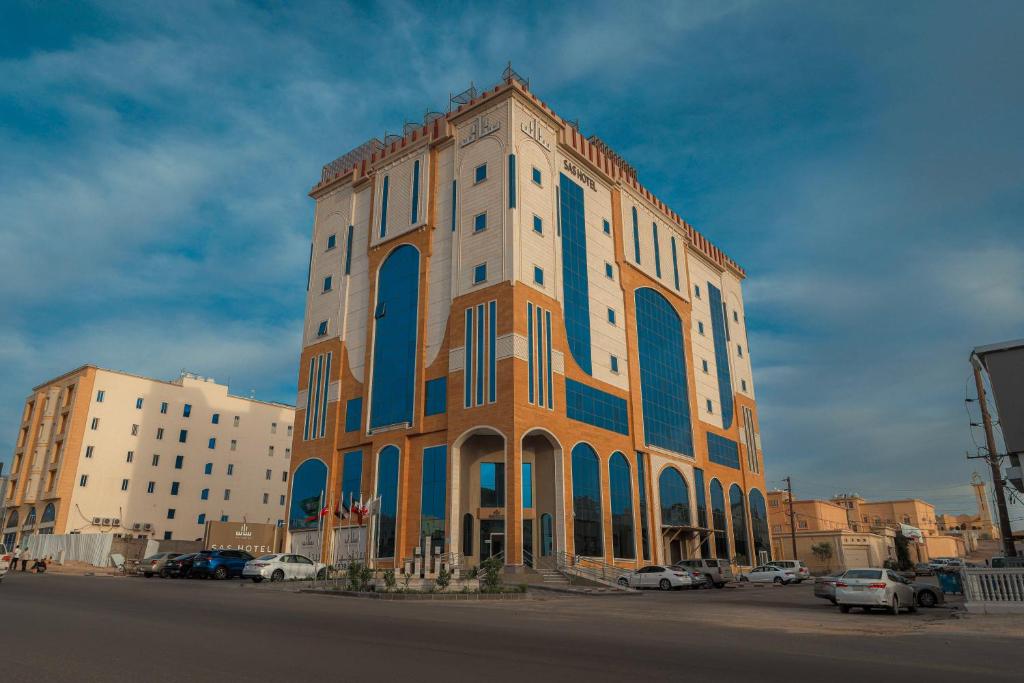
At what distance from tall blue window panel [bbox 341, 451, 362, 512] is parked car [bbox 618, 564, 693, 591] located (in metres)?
17.7

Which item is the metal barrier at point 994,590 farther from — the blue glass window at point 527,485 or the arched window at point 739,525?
the arched window at point 739,525

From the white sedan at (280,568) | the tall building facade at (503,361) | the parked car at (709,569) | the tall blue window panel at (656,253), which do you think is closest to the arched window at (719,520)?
the tall building facade at (503,361)

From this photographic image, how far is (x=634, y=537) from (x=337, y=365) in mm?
23244

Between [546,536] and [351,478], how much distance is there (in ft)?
46.0

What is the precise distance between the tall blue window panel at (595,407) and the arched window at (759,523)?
21590 millimetres

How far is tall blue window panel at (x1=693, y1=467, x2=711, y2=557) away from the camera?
53812 mm

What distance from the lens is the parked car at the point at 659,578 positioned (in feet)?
122

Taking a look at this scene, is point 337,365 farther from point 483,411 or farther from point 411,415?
point 483,411

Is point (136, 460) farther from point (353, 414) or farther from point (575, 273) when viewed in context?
point (575, 273)

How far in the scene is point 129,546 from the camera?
183 feet

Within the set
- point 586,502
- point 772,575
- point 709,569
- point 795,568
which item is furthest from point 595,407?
point 795,568

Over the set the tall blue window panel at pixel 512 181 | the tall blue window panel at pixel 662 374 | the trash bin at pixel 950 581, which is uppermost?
the tall blue window panel at pixel 512 181

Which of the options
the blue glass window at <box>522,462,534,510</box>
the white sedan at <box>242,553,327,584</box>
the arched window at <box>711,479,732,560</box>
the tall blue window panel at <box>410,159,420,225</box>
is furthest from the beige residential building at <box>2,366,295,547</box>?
the arched window at <box>711,479,732,560</box>

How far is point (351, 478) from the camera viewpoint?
4619 centimetres
